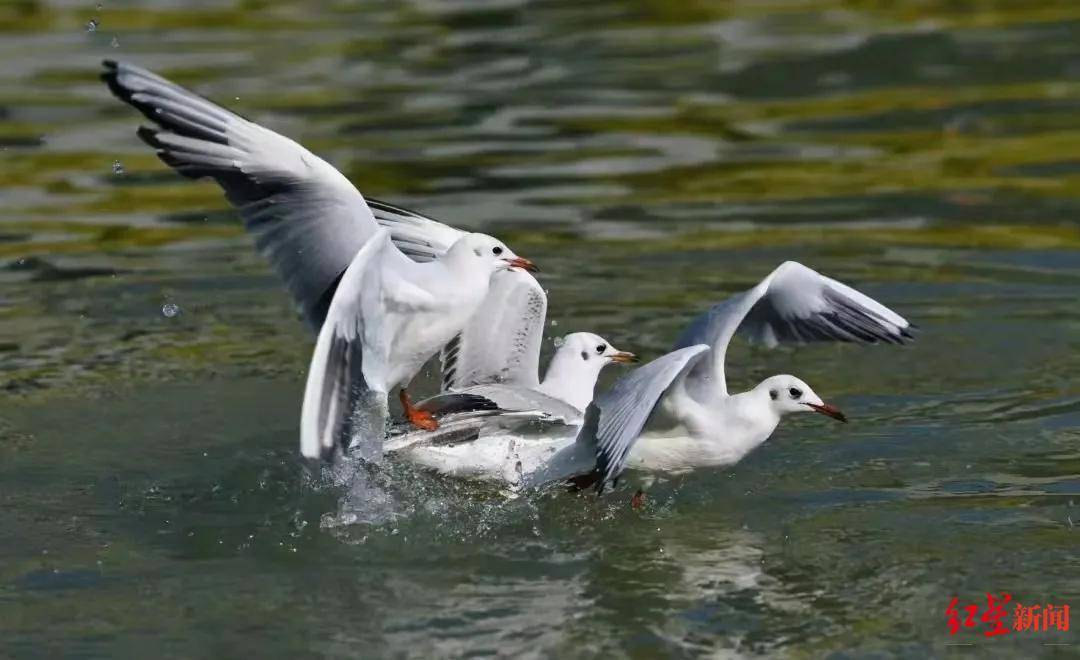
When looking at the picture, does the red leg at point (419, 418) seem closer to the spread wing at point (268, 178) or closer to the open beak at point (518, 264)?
the spread wing at point (268, 178)

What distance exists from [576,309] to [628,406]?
3.60 meters

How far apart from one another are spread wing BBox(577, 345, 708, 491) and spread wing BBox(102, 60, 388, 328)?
121 cm

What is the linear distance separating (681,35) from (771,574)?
1164 cm

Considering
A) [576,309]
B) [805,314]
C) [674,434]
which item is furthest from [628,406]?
[576,309]

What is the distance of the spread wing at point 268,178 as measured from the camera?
7.14 metres

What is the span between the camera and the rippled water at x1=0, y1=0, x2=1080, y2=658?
6426 mm

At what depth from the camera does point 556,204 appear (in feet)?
41.8

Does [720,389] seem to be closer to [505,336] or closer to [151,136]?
[505,336]

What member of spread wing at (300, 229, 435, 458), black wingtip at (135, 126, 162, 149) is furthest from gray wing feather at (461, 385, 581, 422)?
black wingtip at (135, 126, 162, 149)

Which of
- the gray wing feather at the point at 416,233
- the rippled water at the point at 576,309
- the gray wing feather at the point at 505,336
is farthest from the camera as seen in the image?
the gray wing feather at the point at 416,233

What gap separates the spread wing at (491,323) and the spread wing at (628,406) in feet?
4.62

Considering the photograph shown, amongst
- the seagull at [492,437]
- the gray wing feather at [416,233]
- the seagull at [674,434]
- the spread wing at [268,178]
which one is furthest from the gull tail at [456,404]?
the gray wing feather at [416,233]

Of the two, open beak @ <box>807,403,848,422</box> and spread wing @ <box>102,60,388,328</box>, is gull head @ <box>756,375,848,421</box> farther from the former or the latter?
spread wing @ <box>102,60,388,328</box>

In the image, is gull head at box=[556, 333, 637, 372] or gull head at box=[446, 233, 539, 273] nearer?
gull head at box=[446, 233, 539, 273]
